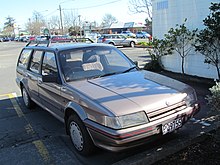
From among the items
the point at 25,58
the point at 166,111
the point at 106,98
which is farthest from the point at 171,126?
the point at 25,58

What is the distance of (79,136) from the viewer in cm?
366

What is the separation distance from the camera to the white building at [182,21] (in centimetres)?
743

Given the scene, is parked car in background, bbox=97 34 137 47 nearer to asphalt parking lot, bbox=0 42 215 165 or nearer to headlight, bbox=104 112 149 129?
asphalt parking lot, bbox=0 42 215 165

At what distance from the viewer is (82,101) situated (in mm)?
3463

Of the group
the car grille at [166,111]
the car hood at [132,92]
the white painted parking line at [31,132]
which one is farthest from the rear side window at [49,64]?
the car grille at [166,111]

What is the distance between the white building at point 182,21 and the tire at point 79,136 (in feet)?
17.0

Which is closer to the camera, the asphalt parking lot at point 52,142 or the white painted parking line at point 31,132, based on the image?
the asphalt parking lot at point 52,142

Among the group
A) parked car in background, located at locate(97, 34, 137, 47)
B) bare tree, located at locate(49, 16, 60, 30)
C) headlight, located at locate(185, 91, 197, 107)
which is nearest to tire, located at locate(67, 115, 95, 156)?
headlight, located at locate(185, 91, 197, 107)

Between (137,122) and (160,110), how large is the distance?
38 centimetres

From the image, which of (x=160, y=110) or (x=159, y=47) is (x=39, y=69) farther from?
(x=159, y=47)

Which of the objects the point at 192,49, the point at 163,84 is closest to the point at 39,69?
the point at 163,84

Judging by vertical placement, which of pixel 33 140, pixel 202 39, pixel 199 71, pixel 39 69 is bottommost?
pixel 33 140

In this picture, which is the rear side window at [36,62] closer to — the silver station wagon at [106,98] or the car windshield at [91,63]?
the silver station wagon at [106,98]

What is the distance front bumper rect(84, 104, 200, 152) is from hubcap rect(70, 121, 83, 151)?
0.38m
